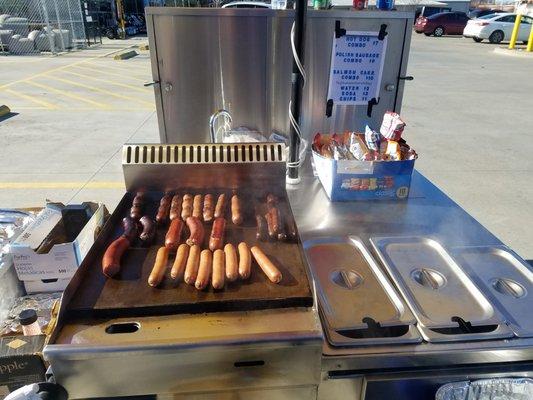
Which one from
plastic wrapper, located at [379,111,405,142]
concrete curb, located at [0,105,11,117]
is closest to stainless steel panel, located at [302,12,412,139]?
plastic wrapper, located at [379,111,405,142]

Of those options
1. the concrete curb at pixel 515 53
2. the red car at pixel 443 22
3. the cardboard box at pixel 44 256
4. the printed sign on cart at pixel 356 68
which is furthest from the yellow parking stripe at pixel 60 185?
the red car at pixel 443 22

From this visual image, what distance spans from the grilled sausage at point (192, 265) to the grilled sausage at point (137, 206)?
1.41 ft

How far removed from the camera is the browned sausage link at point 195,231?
172cm

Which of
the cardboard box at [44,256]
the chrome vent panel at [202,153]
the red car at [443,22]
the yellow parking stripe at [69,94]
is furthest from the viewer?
the red car at [443,22]

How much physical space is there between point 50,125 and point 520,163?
28.3 feet

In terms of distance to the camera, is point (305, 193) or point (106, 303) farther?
point (305, 193)

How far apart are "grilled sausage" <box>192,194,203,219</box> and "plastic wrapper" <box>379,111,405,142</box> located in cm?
121

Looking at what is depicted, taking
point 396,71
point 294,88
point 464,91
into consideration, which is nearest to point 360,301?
point 294,88

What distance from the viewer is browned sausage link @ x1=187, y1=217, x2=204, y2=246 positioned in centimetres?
172

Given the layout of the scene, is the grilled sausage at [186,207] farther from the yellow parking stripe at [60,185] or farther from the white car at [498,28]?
the white car at [498,28]

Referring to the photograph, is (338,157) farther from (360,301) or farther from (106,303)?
(106,303)

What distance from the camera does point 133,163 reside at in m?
2.04

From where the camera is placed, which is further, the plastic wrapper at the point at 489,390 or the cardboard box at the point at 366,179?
the cardboard box at the point at 366,179

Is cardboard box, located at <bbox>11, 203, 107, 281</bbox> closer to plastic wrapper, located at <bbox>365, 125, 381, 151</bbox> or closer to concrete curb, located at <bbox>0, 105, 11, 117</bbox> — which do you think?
plastic wrapper, located at <bbox>365, 125, 381, 151</bbox>
